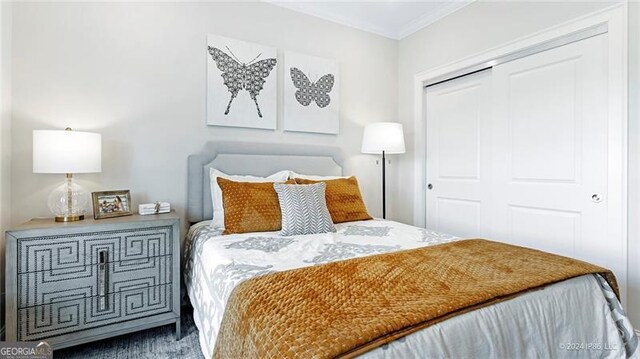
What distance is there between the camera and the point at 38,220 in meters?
1.91

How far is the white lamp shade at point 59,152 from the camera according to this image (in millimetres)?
1771

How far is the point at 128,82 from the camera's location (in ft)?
7.47

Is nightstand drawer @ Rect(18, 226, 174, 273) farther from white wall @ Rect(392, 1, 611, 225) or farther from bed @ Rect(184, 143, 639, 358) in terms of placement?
white wall @ Rect(392, 1, 611, 225)

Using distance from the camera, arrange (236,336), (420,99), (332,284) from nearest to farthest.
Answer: (236,336)
(332,284)
(420,99)

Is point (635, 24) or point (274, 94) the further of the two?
point (274, 94)

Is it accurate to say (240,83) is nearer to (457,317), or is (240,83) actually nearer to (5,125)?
(5,125)

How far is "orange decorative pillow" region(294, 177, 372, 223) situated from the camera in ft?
7.95

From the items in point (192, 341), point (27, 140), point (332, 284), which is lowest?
point (192, 341)

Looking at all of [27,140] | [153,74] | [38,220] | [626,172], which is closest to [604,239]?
[626,172]

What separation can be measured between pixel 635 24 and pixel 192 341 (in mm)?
3375

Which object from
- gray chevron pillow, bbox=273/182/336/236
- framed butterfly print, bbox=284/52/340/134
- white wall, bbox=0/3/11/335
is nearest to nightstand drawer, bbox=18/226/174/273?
white wall, bbox=0/3/11/335

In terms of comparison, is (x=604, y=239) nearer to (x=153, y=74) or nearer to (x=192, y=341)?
(x=192, y=341)

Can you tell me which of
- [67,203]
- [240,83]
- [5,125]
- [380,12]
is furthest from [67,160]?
[380,12]

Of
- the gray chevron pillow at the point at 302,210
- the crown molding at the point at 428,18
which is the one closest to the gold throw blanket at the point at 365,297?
the gray chevron pillow at the point at 302,210
